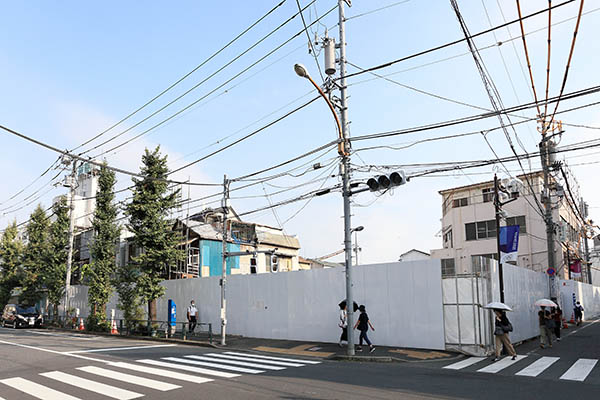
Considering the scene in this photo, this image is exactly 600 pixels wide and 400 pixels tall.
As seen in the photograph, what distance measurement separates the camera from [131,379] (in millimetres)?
10148

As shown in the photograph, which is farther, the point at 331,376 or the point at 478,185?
the point at 478,185

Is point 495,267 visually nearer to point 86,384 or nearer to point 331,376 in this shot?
point 331,376

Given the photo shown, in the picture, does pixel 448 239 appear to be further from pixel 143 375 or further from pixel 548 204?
pixel 143 375

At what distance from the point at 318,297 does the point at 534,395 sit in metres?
11.0

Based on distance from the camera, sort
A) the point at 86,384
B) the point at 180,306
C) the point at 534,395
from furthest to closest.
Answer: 1. the point at 180,306
2. the point at 86,384
3. the point at 534,395

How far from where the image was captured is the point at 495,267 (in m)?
16.2

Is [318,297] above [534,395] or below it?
above

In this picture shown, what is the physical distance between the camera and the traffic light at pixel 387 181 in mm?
13526

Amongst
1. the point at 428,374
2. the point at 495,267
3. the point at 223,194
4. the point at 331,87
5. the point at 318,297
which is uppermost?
the point at 331,87

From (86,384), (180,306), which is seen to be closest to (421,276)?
(86,384)

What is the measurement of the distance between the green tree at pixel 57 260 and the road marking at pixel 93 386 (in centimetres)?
2633

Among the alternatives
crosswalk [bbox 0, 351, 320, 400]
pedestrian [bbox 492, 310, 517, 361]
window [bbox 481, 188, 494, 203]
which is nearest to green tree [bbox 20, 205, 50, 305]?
crosswalk [bbox 0, 351, 320, 400]

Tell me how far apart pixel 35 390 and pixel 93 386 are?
1.10 meters

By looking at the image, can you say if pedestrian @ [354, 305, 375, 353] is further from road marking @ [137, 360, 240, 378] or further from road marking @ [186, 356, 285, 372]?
road marking @ [137, 360, 240, 378]
